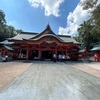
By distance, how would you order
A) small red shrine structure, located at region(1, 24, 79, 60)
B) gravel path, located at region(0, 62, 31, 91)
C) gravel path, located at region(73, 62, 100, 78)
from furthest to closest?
1. small red shrine structure, located at region(1, 24, 79, 60)
2. gravel path, located at region(73, 62, 100, 78)
3. gravel path, located at region(0, 62, 31, 91)

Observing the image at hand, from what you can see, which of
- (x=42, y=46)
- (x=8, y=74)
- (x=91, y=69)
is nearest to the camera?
(x=8, y=74)

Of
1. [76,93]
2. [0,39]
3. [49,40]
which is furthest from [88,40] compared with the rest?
[76,93]

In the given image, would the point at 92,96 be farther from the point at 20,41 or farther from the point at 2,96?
the point at 20,41

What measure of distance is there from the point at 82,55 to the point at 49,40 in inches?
296

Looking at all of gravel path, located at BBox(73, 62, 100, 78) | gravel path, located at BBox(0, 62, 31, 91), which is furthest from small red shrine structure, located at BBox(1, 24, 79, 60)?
gravel path, located at BBox(0, 62, 31, 91)

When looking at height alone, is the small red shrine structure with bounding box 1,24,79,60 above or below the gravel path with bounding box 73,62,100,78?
above

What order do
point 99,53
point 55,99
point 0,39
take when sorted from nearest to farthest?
point 55,99 → point 99,53 → point 0,39

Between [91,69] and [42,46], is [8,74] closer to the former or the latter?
[91,69]

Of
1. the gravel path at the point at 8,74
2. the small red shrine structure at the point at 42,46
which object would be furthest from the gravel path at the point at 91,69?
the small red shrine structure at the point at 42,46

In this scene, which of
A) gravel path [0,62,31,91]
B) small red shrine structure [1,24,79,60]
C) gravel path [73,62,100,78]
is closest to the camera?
gravel path [0,62,31,91]

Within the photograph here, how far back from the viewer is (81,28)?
35.8m

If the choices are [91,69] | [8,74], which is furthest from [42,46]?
[8,74]

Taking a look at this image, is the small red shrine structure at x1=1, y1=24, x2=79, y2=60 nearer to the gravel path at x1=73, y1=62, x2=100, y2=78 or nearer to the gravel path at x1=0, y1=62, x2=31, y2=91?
the gravel path at x1=73, y1=62, x2=100, y2=78

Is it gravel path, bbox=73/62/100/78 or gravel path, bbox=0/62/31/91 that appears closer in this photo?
gravel path, bbox=0/62/31/91
